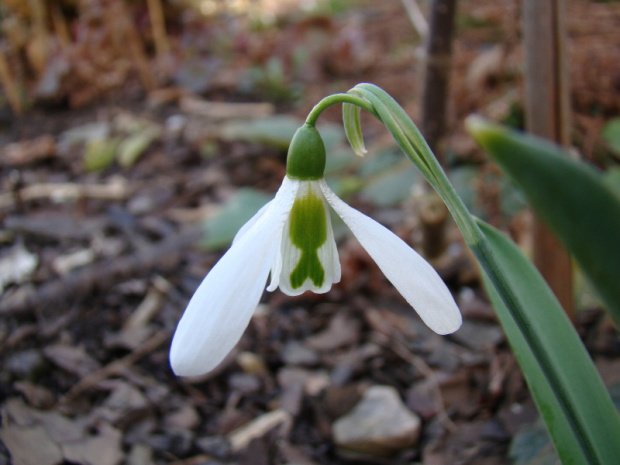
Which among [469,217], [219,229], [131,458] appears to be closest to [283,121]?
[219,229]

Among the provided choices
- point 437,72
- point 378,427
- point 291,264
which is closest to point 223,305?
point 291,264

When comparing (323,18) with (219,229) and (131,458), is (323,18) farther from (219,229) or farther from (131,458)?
(131,458)

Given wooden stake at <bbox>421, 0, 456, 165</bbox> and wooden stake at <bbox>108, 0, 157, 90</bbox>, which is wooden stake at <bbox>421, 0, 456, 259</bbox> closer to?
wooden stake at <bbox>421, 0, 456, 165</bbox>

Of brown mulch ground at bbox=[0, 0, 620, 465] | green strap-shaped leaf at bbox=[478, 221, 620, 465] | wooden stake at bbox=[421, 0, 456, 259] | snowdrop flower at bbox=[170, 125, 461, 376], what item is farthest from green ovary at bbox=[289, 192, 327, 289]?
wooden stake at bbox=[421, 0, 456, 259]

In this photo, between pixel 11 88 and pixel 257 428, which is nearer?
pixel 257 428

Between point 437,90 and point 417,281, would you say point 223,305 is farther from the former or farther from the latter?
point 437,90

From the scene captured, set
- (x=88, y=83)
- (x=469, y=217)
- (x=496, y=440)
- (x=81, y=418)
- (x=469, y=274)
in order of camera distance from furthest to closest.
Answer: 1. (x=88, y=83)
2. (x=469, y=274)
3. (x=81, y=418)
4. (x=496, y=440)
5. (x=469, y=217)
